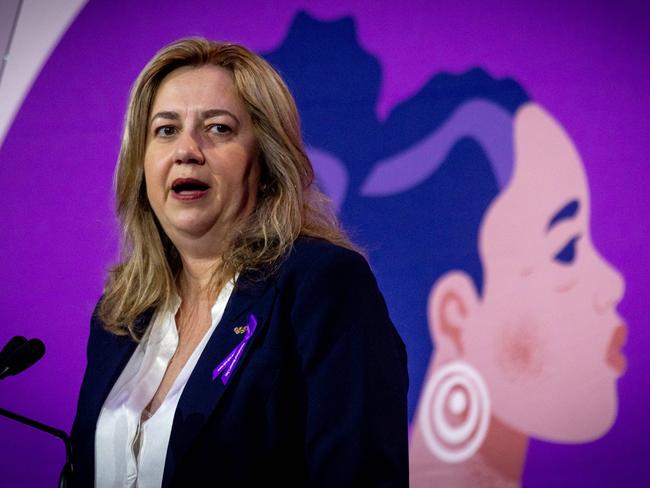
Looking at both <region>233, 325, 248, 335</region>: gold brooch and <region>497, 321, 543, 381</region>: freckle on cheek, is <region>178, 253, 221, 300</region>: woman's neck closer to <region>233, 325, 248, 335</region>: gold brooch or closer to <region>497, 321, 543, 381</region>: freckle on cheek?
<region>233, 325, 248, 335</region>: gold brooch

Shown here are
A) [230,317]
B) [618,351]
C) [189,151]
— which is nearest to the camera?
[230,317]

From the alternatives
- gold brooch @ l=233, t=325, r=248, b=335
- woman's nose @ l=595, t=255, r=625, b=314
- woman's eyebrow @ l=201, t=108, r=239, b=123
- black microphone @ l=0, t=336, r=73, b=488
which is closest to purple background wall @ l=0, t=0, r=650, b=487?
woman's nose @ l=595, t=255, r=625, b=314

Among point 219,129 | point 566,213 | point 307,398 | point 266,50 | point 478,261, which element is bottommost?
point 307,398

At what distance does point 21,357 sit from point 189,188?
0.44 meters

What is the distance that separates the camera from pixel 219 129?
66.3 inches

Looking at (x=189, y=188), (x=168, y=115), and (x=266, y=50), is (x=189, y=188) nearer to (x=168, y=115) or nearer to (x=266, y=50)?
(x=168, y=115)

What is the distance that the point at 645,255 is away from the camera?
2.31m

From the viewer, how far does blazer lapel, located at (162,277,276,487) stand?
1421 millimetres

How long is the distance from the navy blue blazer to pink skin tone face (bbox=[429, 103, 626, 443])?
0.98 metres

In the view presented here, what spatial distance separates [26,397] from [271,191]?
5.29 ft

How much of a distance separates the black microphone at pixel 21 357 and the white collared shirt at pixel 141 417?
22 cm

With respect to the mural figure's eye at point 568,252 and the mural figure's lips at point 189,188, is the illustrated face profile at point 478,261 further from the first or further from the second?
the mural figure's lips at point 189,188

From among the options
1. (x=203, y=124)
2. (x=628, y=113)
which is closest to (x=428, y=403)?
(x=628, y=113)

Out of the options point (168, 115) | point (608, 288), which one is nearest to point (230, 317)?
point (168, 115)
